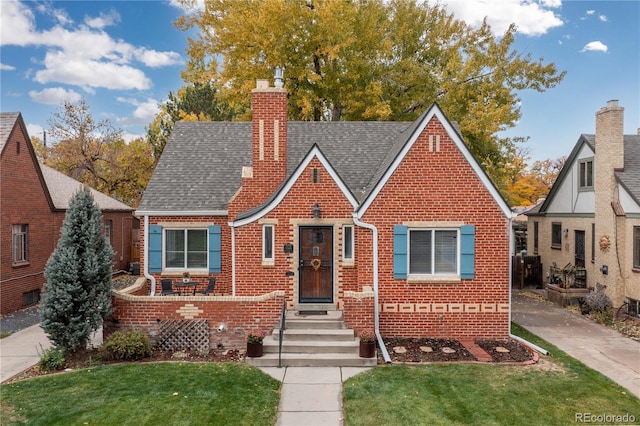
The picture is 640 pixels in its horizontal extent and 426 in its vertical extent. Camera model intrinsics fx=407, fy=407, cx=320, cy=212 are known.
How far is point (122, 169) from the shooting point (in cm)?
3148

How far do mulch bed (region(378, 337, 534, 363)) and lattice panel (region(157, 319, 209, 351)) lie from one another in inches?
166


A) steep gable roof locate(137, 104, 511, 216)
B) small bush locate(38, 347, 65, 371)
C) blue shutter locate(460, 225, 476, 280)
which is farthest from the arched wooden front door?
small bush locate(38, 347, 65, 371)

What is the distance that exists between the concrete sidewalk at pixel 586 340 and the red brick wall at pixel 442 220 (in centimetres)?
197

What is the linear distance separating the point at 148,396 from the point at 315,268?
5353mm

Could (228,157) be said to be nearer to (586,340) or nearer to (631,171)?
(586,340)

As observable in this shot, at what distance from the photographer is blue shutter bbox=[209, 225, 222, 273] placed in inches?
511

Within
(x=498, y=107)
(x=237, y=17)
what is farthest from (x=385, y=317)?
(x=237, y=17)

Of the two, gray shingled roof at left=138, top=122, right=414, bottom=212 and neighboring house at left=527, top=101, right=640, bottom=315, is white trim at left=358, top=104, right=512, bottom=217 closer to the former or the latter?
gray shingled roof at left=138, top=122, right=414, bottom=212

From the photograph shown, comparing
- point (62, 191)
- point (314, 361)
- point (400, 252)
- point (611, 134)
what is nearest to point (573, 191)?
point (611, 134)

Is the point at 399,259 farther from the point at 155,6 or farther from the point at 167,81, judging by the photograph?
the point at 167,81

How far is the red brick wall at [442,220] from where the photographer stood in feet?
35.2

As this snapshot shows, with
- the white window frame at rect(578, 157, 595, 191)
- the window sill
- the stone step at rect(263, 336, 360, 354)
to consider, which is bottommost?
the stone step at rect(263, 336, 360, 354)

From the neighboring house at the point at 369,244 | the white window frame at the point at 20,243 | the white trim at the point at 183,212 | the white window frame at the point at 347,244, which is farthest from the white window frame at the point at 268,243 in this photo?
the white window frame at the point at 20,243

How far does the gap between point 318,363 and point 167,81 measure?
28808 millimetres
